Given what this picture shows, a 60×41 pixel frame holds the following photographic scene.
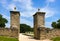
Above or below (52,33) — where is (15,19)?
above

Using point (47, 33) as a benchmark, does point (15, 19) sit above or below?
above

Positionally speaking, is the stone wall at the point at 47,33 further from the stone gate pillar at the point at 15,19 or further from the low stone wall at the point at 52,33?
the stone gate pillar at the point at 15,19

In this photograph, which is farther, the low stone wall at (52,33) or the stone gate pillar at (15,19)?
the stone gate pillar at (15,19)

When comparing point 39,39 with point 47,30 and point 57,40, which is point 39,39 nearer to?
point 47,30

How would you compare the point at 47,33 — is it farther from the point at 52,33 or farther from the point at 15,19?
the point at 15,19

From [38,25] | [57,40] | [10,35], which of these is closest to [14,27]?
[10,35]

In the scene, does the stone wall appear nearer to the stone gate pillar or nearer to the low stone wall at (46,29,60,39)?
the low stone wall at (46,29,60,39)

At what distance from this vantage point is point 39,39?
20672mm

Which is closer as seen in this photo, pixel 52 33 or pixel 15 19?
pixel 52 33

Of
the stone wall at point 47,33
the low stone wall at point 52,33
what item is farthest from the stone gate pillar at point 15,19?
the low stone wall at point 52,33

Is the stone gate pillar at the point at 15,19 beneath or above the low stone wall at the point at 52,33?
above

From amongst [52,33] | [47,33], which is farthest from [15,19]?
[52,33]

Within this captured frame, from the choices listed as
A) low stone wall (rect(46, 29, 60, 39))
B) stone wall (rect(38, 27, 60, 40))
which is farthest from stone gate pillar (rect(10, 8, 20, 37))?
low stone wall (rect(46, 29, 60, 39))

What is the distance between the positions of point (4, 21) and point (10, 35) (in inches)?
680
